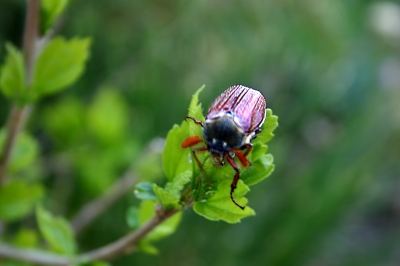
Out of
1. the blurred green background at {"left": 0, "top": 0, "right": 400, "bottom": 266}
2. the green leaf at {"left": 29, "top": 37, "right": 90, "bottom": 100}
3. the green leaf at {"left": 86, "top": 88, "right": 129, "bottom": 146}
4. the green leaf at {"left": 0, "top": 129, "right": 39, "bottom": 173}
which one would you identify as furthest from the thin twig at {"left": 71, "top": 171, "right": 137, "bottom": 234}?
the green leaf at {"left": 29, "top": 37, "right": 90, "bottom": 100}

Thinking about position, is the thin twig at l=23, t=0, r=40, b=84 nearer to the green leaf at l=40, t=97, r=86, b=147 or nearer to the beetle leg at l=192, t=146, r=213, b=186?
the beetle leg at l=192, t=146, r=213, b=186

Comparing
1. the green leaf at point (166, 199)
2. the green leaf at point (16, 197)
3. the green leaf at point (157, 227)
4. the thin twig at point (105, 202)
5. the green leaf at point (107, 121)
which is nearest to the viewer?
the green leaf at point (166, 199)

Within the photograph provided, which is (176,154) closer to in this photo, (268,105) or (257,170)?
(257,170)

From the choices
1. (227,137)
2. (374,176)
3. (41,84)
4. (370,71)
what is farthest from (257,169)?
(370,71)

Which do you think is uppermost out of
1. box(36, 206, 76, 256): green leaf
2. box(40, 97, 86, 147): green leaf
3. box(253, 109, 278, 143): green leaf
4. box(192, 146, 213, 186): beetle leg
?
box(253, 109, 278, 143): green leaf

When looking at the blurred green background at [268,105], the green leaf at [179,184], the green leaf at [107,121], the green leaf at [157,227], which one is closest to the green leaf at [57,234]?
the green leaf at [157,227]

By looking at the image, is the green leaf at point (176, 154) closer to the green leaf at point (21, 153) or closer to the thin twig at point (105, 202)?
the green leaf at point (21, 153)

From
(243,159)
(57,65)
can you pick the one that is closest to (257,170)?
(243,159)
